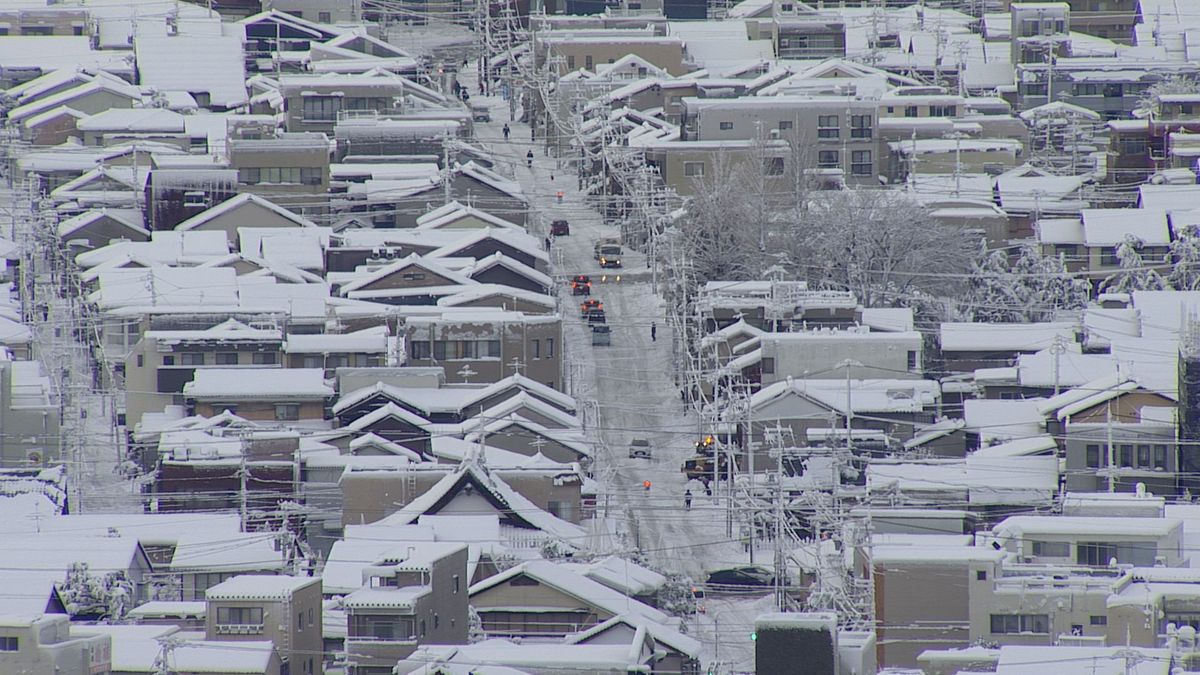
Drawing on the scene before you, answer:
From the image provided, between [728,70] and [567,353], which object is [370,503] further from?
→ [728,70]

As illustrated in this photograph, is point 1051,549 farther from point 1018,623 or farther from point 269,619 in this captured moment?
point 269,619

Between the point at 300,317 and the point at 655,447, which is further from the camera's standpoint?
the point at 300,317

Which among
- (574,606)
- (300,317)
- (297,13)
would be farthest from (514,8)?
(574,606)

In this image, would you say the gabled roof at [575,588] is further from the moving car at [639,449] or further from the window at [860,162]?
the window at [860,162]

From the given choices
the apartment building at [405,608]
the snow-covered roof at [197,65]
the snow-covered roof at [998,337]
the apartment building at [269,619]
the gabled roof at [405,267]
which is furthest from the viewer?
the snow-covered roof at [197,65]

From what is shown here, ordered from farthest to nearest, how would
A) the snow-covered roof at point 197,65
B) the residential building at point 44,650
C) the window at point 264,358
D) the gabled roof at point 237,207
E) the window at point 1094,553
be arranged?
the snow-covered roof at point 197,65 → the gabled roof at point 237,207 → the window at point 264,358 → the window at point 1094,553 → the residential building at point 44,650

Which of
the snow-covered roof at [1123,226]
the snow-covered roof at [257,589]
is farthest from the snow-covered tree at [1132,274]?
the snow-covered roof at [257,589]

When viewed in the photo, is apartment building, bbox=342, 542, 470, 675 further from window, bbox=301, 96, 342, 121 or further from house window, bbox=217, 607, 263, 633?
window, bbox=301, 96, 342, 121
